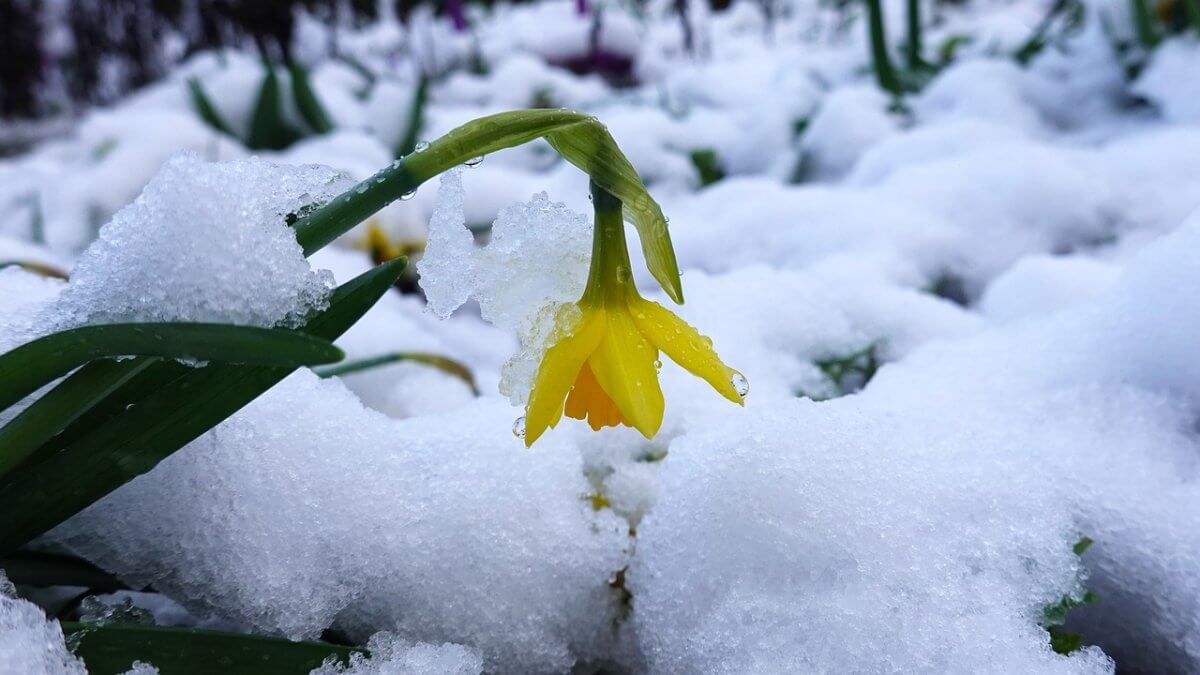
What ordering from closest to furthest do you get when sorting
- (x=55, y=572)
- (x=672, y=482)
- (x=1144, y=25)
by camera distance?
1. (x=55, y=572)
2. (x=672, y=482)
3. (x=1144, y=25)

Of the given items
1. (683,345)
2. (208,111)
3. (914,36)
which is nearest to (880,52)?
(914,36)

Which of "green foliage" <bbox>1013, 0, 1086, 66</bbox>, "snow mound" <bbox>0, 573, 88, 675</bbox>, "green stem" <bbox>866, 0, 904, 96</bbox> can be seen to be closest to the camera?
"snow mound" <bbox>0, 573, 88, 675</bbox>

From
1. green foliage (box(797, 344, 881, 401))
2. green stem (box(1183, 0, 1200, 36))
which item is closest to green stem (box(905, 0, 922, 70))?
green stem (box(1183, 0, 1200, 36))

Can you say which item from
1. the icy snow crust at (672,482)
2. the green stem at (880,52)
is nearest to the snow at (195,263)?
the icy snow crust at (672,482)

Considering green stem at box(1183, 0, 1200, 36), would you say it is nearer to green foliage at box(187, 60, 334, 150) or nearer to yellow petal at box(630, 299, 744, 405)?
yellow petal at box(630, 299, 744, 405)

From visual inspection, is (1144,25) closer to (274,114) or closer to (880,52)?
(880,52)

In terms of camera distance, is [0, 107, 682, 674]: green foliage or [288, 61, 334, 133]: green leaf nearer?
Result: [0, 107, 682, 674]: green foliage

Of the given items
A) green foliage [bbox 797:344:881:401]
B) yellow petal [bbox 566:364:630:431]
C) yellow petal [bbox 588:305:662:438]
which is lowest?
green foliage [bbox 797:344:881:401]
